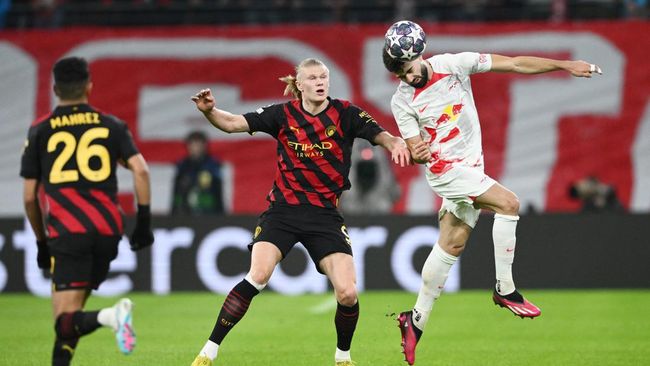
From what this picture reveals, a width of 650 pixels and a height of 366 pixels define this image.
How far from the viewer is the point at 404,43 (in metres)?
8.05

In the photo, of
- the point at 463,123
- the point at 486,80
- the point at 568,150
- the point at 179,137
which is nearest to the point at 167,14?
the point at 179,137

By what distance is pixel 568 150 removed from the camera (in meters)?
17.0

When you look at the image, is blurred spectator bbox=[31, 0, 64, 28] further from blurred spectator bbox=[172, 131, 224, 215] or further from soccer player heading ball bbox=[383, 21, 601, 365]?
soccer player heading ball bbox=[383, 21, 601, 365]

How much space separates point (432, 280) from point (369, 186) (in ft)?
25.2

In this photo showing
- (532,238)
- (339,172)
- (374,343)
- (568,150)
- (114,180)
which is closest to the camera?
(114,180)

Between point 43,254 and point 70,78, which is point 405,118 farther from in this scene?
point 43,254

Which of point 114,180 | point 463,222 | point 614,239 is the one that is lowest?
point 614,239

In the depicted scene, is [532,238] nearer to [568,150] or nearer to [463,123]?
[568,150]

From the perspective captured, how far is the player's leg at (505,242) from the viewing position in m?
8.20

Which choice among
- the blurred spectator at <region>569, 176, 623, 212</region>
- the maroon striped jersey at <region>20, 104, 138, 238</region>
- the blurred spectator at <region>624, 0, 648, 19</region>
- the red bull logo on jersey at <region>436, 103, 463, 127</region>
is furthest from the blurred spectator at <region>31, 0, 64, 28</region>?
the maroon striped jersey at <region>20, 104, 138, 238</region>

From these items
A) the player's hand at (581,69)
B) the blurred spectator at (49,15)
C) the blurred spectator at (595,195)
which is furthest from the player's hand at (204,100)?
the blurred spectator at (49,15)

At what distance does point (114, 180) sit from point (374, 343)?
12.6 ft

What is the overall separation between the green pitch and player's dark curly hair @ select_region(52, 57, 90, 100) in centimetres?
267

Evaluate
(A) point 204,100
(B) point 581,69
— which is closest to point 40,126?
(A) point 204,100
